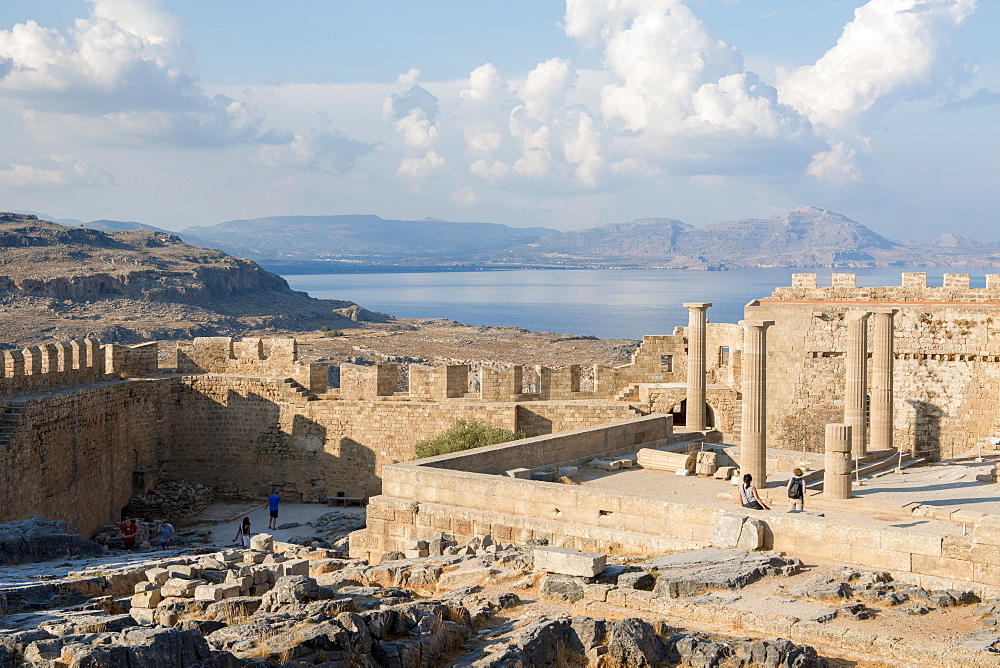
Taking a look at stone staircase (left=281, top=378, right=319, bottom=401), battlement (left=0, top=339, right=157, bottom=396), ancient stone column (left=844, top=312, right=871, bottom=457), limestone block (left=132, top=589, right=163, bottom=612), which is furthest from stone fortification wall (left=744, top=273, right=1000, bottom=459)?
battlement (left=0, top=339, right=157, bottom=396)

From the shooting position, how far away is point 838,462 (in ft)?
46.3

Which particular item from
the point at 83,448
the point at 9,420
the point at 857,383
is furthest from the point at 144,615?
the point at 857,383

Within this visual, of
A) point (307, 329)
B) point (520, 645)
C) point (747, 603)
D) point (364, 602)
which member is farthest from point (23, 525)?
point (307, 329)

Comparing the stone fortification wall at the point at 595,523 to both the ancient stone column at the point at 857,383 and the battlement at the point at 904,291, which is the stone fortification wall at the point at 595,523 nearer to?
the ancient stone column at the point at 857,383

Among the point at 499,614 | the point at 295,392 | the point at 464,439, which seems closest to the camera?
the point at 499,614

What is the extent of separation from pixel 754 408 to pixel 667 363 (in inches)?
359

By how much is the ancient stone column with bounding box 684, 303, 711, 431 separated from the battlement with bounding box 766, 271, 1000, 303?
14.2 feet

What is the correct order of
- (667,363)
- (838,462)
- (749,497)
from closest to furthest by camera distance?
(749,497) → (838,462) → (667,363)

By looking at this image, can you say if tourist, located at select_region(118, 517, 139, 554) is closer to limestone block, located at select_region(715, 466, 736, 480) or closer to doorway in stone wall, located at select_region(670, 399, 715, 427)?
limestone block, located at select_region(715, 466, 736, 480)

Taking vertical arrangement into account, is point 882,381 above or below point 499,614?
above

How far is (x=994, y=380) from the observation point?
2003 centimetres

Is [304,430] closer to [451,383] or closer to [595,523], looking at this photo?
[451,383]

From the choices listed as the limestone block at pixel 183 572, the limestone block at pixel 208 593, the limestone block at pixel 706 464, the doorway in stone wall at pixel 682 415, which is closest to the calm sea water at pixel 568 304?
the doorway in stone wall at pixel 682 415

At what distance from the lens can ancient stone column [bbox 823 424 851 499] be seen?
46.3ft
